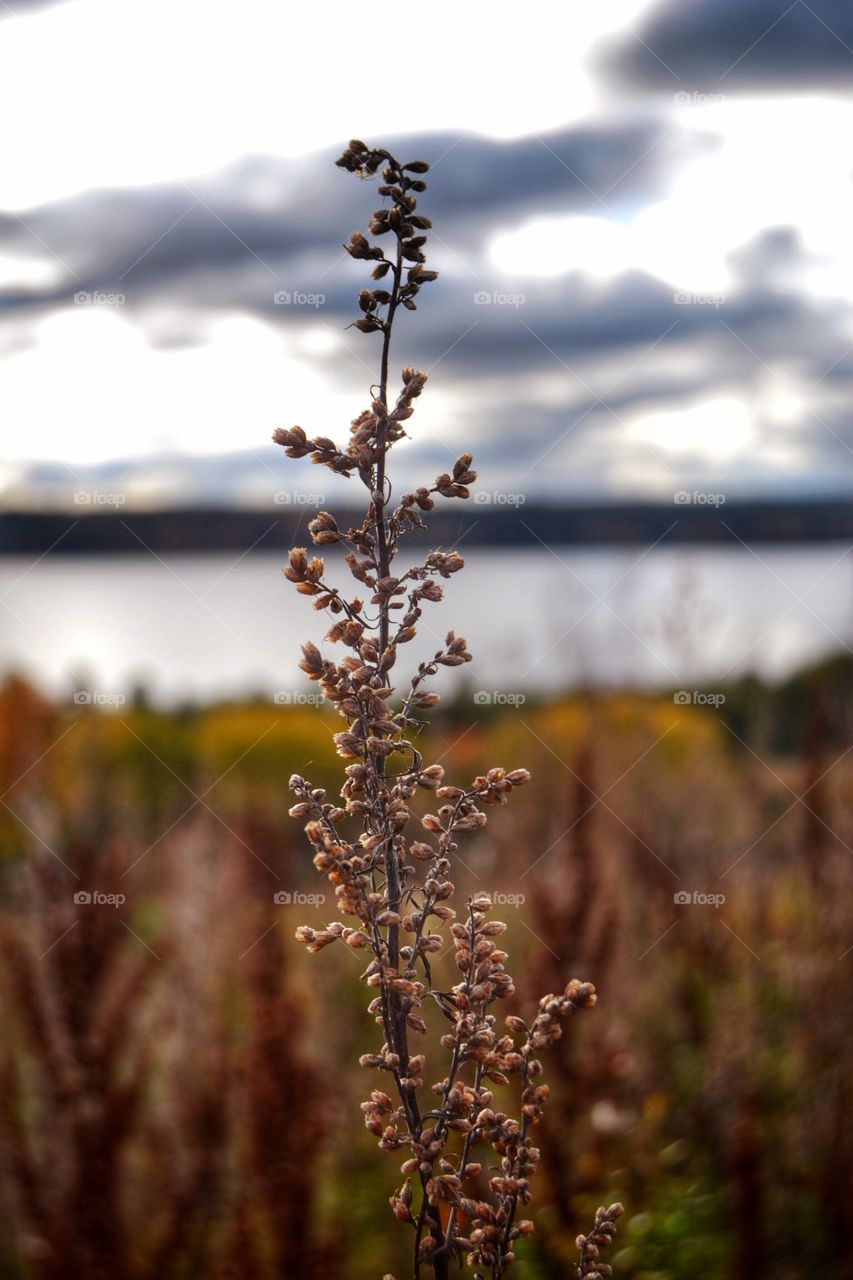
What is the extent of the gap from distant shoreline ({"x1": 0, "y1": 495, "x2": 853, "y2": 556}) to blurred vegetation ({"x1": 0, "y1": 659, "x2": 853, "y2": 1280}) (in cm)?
29

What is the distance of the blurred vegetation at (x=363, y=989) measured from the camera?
5.27 ft

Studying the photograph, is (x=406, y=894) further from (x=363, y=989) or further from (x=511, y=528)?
(x=363, y=989)

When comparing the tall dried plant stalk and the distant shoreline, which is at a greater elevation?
the distant shoreline

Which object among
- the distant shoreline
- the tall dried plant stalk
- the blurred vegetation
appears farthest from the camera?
the distant shoreline

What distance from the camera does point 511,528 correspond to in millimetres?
1869

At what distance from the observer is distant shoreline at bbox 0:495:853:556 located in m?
1.88

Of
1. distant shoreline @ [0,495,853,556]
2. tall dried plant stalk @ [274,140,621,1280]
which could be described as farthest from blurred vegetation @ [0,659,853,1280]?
tall dried plant stalk @ [274,140,621,1280]

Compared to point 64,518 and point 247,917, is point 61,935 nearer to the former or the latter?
point 247,917

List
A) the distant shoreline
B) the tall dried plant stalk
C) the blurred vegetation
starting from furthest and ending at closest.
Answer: the distant shoreline < the blurred vegetation < the tall dried plant stalk

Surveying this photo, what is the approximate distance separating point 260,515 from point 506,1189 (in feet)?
4.85

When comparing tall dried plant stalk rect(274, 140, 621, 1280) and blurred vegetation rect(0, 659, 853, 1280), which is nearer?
tall dried plant stalk rect(274, 140, 621, 1280)

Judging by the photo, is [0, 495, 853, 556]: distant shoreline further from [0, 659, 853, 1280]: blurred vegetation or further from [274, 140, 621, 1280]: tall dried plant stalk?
[274, 140, 621, 1280]: tall dried plant stalk

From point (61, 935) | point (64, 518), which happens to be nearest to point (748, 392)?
point (64, 518)

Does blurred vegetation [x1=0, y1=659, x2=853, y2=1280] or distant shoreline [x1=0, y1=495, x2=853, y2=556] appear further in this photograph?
distant shoreline [x1=0, y1=495, x2=853, y2=556]
